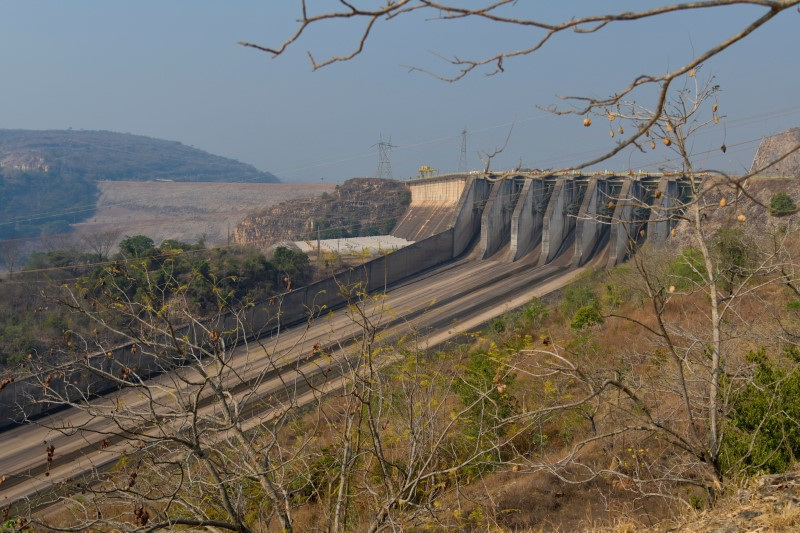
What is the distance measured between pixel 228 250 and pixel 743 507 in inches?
1697

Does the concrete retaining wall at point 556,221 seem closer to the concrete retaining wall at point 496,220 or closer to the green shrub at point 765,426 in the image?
the concrete retaining wall at point 496,220

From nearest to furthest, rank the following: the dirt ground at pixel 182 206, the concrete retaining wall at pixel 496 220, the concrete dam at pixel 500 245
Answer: the concrete dam at pixel 500 245, the concrete retaining wall at pixel 496 220, the dirt ground at pixel 182 206

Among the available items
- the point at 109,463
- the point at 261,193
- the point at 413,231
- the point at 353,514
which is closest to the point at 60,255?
the point at 109,463

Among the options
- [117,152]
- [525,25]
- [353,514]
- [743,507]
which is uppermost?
[117,152]

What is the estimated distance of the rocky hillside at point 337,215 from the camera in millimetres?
60875

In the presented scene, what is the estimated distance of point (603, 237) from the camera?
4419 cm

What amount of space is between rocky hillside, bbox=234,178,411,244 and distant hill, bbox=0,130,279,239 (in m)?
42.0

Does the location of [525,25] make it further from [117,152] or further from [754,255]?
[117,152]

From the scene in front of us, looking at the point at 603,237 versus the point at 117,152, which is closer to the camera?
the point at 603,237

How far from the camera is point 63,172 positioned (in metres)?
131

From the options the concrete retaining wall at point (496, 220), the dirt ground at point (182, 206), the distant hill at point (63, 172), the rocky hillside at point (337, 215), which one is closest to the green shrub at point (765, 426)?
the concrete retaining wall at point (496, 220)

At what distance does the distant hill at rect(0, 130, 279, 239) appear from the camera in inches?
4112

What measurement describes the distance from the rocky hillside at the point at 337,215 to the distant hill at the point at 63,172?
138 ft

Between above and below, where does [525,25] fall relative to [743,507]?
above
